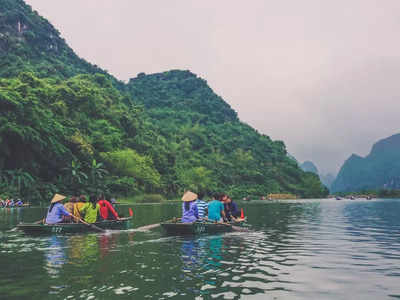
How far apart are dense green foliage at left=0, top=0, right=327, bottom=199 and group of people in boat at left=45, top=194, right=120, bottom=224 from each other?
127ft

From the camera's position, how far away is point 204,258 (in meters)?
13.5

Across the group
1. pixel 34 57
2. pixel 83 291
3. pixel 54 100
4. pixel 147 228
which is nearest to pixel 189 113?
pixel 34 57

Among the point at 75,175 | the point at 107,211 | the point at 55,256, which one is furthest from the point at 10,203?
the point at 55,256

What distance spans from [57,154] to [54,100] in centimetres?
2433

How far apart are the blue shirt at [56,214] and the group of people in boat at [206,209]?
6.17 meters

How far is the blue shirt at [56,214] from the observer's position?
20219 millimetres

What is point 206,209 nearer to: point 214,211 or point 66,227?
point 214,211

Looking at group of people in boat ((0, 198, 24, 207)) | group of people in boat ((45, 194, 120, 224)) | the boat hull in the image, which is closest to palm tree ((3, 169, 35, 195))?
group of people in boat ((0, 198, 24, 207))

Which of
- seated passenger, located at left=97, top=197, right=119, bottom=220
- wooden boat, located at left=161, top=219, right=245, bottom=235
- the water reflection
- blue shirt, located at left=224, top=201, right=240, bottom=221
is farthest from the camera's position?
blue shirt, located at left=224, top=201, right=240, bottom=221

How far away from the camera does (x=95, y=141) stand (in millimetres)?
87562

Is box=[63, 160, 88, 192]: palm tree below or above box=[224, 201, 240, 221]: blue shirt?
above

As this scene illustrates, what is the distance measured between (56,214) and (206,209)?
792cm

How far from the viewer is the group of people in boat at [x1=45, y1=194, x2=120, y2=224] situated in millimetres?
20344

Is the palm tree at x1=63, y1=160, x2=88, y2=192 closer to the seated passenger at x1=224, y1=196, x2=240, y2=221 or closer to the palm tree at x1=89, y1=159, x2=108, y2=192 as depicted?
the palm tree at x1=89, y1=159, x2=108, y2=192
